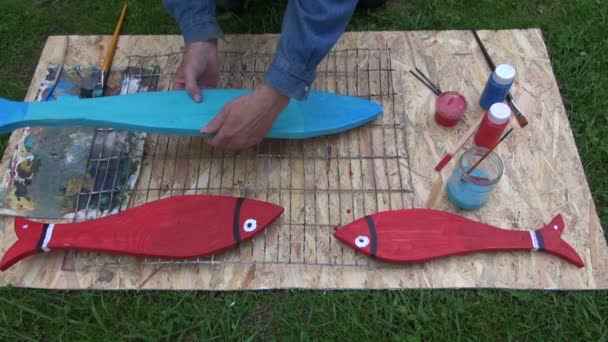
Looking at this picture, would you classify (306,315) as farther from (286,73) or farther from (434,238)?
(286,73)

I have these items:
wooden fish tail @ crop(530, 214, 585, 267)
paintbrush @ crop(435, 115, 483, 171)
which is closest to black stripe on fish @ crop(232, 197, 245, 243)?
paintbrush @ crop(435, 115, 483, 171)

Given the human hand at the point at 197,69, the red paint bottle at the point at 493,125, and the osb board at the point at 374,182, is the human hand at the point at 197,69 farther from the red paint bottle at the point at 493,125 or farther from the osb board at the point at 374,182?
the red paint bottle at the point at 493,125

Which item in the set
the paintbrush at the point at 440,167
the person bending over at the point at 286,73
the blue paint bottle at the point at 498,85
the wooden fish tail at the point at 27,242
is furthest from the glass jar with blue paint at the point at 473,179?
the wooden fish tail at the point at 27,242

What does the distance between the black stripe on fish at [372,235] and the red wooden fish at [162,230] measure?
32cm

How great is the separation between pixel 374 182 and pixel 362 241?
30 cm

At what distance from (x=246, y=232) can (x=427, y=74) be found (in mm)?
1119

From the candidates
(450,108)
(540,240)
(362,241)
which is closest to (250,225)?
(362,241)

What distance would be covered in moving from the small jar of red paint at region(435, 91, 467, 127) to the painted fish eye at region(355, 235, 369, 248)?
0.64m

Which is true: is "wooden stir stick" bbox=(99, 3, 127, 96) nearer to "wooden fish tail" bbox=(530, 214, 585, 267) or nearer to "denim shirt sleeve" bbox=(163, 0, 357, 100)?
"denim shirt sleeve" bbox=(163, 0, 357, 100)

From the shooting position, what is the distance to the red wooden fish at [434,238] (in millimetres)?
1697

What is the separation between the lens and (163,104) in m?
1.79

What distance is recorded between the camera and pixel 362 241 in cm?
170

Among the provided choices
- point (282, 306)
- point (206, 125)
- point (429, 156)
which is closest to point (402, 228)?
point (429, 156)

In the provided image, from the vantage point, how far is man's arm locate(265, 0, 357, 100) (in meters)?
1.46
